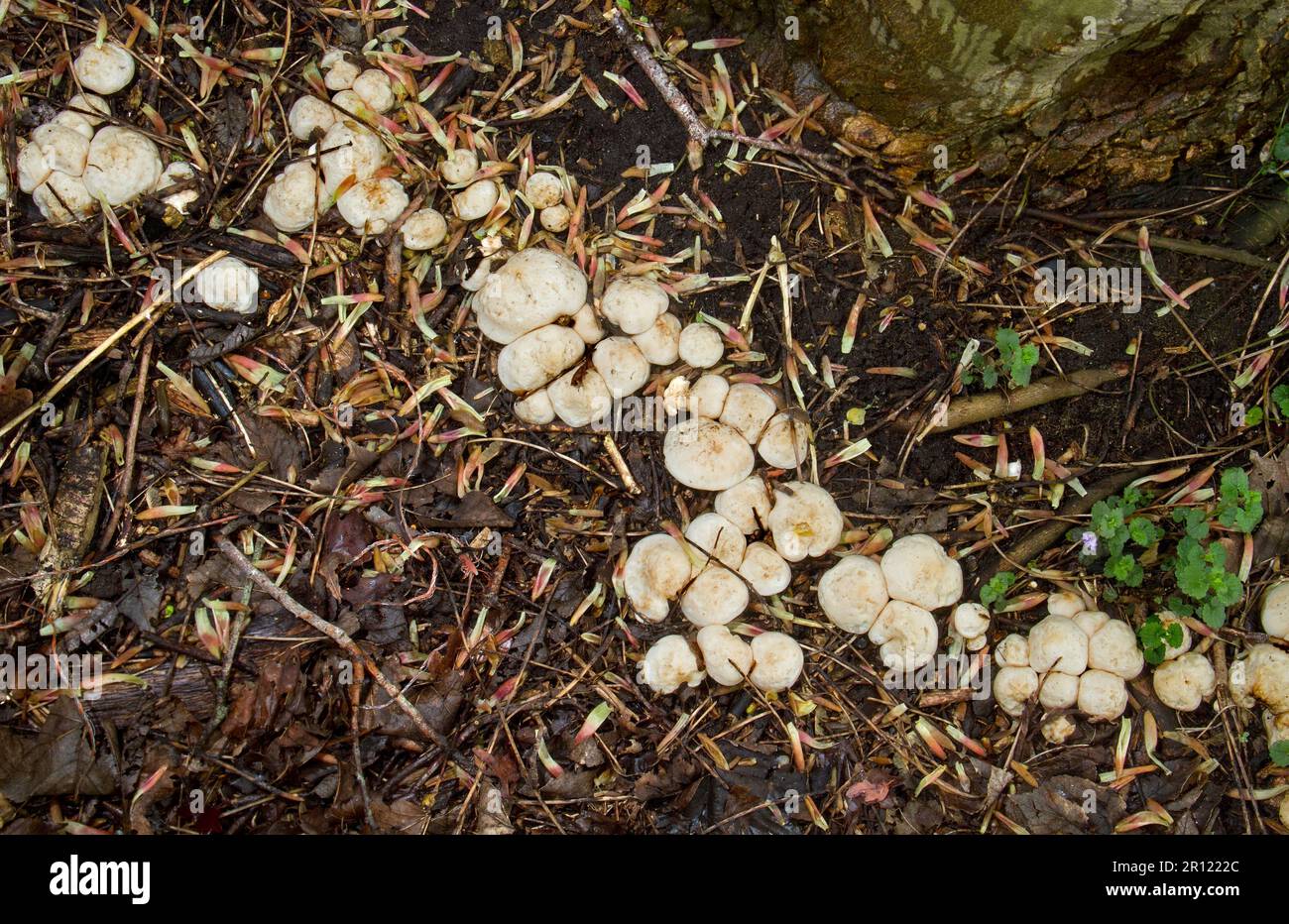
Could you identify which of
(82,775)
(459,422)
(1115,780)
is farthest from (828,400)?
(82,775)

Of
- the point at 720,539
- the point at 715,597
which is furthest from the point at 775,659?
the point at 720,539

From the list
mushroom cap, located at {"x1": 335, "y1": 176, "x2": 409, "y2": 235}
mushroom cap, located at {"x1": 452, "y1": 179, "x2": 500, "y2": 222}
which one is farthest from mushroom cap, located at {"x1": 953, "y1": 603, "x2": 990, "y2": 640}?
mushroom cap, located at {"x1": 335, "y1": 176, "x2": 409, "y2": 235}

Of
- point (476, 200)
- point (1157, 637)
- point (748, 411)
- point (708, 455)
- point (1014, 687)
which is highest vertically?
point (476, 200)

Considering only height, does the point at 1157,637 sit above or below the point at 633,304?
below

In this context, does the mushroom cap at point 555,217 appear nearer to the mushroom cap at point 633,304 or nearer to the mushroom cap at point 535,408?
the mushroom cap at point 633,304

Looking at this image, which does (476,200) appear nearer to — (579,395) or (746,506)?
(579,395)

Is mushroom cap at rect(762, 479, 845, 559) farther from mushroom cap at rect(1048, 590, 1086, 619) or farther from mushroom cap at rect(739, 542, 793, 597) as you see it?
mushroom cap at rect(1048, 590, 1086, 619)

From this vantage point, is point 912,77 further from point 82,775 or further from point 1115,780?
point 82,775

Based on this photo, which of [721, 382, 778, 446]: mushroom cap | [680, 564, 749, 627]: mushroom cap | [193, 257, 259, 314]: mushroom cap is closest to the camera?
[680, 564, 749, 627]: mushroom cap

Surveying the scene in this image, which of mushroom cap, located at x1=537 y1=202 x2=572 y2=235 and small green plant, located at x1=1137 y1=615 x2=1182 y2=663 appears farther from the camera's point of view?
mushroom cap, located at x1=537 y1=202 x2=572 y2=235
